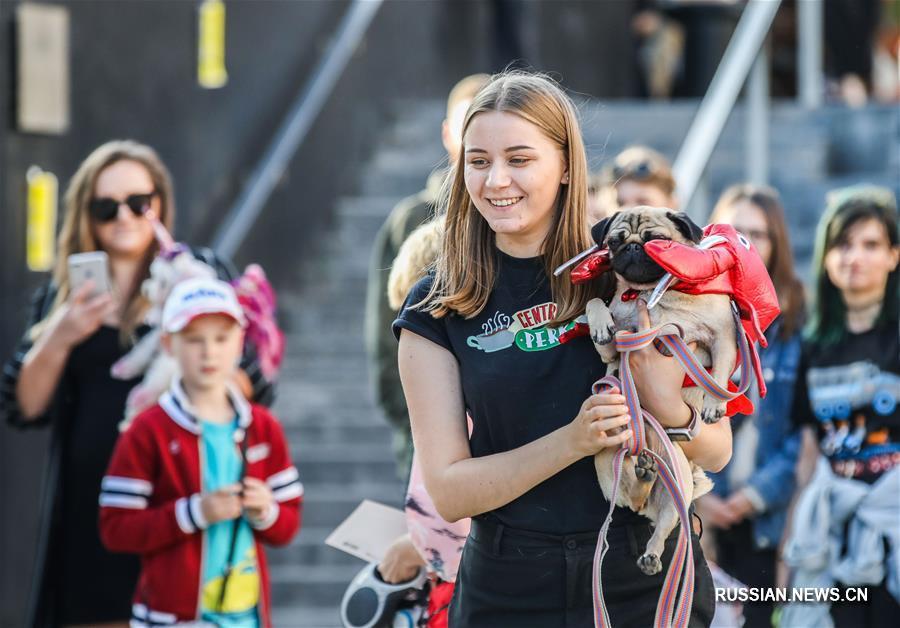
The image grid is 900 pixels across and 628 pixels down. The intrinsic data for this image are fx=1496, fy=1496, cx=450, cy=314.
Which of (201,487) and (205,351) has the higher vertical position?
(205,351)

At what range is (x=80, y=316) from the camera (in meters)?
5.47

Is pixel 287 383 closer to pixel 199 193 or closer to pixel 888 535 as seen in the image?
pixel 199 193

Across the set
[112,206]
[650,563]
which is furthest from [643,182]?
[650,563]

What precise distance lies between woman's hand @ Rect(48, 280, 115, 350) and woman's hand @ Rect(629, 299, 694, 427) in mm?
2792

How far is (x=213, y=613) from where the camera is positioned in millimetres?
4977

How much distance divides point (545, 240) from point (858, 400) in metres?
2.35

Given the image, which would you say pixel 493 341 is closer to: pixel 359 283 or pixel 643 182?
pixel 643 182

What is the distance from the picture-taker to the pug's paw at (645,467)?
3197 millimetres

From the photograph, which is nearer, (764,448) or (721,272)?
(721,272)

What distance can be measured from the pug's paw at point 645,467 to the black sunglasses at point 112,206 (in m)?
3.02

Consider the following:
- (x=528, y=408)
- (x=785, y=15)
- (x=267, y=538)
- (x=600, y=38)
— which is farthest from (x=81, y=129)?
(x=785, y=15)

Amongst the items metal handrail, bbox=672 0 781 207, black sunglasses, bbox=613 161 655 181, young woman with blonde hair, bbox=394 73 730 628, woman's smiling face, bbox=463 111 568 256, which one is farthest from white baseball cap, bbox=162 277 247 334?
metal handrail, bbox=672 0 781 207

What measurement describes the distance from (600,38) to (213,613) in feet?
38.8

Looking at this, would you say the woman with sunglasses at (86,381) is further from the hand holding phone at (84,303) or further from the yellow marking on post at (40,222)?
the yellow marking on post at (40,222)
